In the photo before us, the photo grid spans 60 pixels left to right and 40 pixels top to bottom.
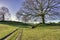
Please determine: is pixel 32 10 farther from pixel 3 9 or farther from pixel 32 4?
pixel 3 9

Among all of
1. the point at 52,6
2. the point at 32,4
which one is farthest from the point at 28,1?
the point at 52,6

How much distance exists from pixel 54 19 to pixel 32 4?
6542 mm

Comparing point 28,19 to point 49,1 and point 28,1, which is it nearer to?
point 28,1

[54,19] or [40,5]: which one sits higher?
[40,5]

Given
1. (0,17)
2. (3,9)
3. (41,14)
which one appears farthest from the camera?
(0,17)

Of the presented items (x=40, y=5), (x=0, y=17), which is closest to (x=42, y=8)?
(x=40, y=5)

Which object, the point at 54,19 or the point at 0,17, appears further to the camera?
the point at 0,17

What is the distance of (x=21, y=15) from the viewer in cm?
3588

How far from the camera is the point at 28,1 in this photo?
34906mm

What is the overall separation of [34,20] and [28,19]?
151 centimetres

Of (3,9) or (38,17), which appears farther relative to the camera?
(3,9)

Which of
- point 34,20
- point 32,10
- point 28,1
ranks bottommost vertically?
point 34,20

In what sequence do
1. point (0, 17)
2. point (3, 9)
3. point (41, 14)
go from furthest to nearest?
point (0, 17)
point (3, 9)
point (41, 14)

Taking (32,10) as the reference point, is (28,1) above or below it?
above
